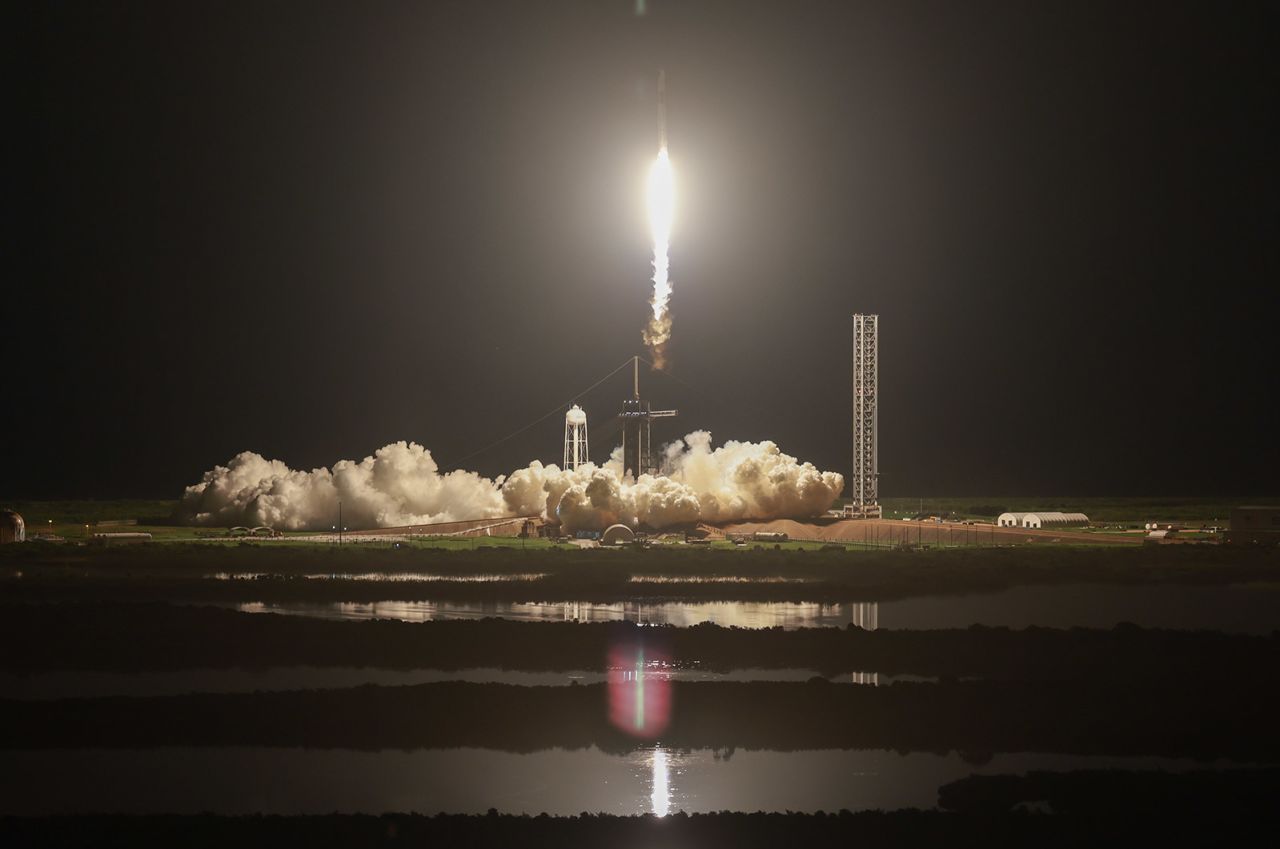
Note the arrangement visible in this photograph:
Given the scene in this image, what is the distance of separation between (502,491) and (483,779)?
57908 mm

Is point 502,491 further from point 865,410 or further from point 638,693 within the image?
point 638,693

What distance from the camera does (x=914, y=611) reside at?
4281 centimetres

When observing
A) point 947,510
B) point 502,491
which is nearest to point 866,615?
point 502,491

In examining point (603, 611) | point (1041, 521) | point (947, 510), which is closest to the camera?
point (603, 611)

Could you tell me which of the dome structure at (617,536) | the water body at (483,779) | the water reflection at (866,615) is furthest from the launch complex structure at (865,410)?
the water body at (483,779)

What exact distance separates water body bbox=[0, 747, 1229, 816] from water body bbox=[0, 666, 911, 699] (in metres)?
5.04

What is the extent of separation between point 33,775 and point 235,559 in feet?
114

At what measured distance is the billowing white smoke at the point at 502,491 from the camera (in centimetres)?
7275

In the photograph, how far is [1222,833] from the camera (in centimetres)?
2008

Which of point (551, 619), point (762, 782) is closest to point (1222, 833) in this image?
point (762, 782)

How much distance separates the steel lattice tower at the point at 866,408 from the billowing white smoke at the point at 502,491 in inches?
83.1

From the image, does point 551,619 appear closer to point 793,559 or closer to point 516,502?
point 793,559

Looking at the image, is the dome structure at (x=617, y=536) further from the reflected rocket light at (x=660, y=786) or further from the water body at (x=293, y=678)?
the reflected rocket light at (x=660, y=786)

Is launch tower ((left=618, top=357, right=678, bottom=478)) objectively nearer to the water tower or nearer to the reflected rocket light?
the water tower
